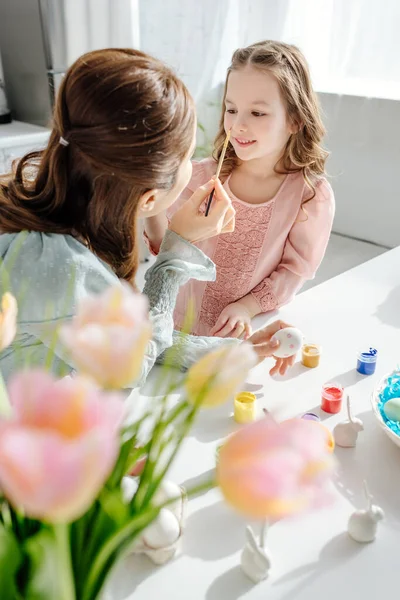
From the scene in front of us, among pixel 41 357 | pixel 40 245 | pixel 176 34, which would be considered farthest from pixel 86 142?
pixel 176 34

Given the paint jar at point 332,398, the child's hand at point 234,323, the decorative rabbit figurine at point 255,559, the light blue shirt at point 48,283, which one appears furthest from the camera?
the child's hand at point 234,323

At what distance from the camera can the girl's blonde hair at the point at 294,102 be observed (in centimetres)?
122

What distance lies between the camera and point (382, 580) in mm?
577

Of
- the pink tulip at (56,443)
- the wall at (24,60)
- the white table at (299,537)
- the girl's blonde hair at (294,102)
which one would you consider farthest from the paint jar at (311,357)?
the wall at (24,60)

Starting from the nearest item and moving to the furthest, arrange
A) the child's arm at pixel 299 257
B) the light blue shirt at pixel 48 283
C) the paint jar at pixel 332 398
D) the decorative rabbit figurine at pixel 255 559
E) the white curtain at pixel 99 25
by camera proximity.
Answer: the decorative rabbit figurine at pixel 255 559
the light blue shirt at pixel 48 283
the paint jar at pixel 332 398
the child's arm at pixel 299 257
the white curtain at pixel 99 25

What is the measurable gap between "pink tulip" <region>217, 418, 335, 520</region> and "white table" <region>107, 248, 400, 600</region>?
12cm

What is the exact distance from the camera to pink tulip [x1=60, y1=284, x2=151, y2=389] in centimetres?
28

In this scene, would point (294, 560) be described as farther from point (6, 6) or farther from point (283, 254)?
point (6, 6)

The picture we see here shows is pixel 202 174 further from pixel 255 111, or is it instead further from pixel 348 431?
pixel 348 431

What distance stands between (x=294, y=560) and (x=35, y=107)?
234 cm

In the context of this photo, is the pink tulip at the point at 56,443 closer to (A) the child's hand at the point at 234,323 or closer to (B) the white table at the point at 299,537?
(B) the white table at the point at 299,537

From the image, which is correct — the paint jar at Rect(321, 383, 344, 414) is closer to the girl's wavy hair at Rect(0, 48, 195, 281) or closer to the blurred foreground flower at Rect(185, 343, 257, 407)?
the girl's wavy hair at Rect(0, 48, 195, 281)

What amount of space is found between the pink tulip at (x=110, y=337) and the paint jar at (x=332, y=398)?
1.90ft

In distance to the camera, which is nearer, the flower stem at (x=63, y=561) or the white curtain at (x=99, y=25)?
the flower stem at (x=63, y=561)
